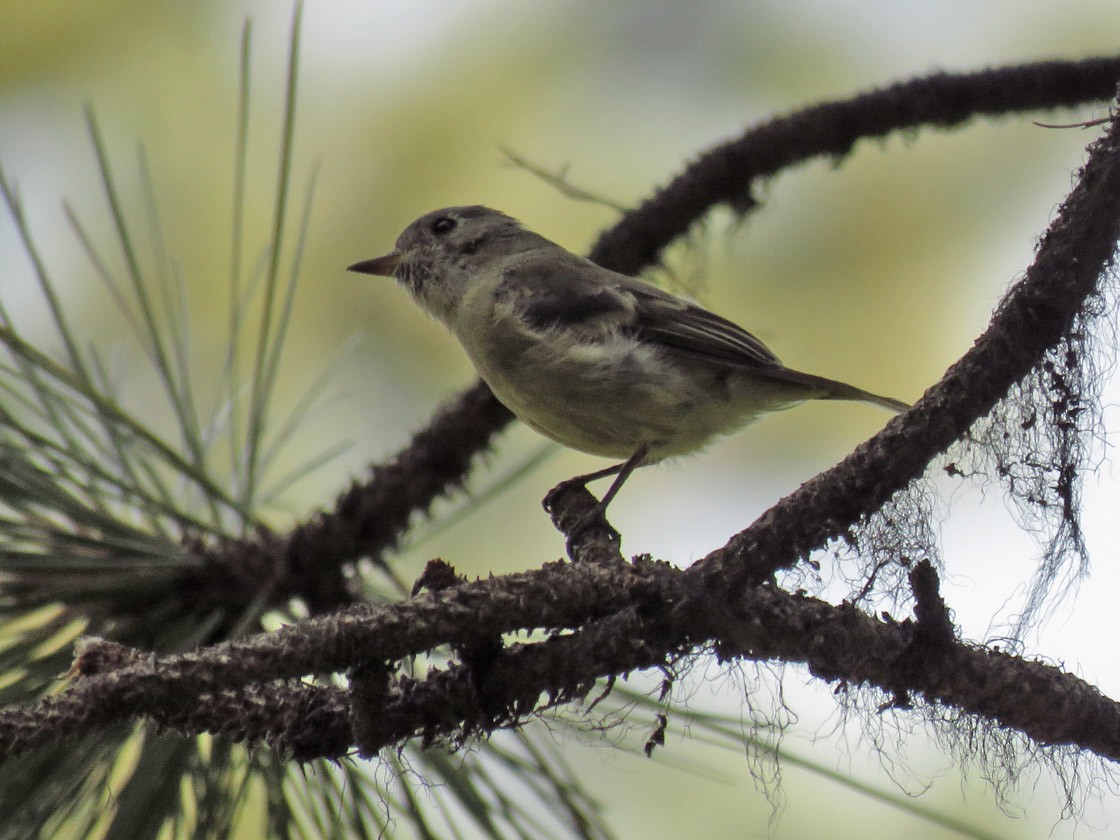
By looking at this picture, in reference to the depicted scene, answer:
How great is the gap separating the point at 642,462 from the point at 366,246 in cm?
180

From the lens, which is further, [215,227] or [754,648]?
[215,227]

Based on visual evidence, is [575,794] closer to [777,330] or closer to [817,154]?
[817,154]

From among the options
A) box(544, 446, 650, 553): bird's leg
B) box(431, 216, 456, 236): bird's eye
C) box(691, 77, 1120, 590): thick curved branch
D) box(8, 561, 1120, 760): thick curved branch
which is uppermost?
box(431, 216, 456, 236): bird's eye

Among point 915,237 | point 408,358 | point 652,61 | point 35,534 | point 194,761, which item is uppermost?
point 652,61

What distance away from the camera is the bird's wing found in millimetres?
2623

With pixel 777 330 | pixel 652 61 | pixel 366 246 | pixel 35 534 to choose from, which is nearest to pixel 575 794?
pixel 35 534

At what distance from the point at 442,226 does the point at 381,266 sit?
210mm

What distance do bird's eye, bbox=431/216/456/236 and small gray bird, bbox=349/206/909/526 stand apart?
430 mm

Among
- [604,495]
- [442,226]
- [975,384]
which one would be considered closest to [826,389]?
[604,495]

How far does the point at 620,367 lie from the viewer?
101 inches

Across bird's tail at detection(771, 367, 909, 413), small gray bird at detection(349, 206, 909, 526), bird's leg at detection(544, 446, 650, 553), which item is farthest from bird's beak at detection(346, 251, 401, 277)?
bird's tail at detection(771, 367, 909, 413)

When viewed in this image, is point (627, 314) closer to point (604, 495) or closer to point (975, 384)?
point (604, 495)

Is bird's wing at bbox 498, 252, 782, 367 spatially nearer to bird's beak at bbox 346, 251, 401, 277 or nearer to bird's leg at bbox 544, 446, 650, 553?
bird's leg at bbox 544, 446, 650, 553

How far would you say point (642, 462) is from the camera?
264 cm
